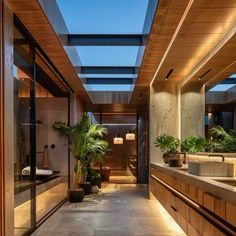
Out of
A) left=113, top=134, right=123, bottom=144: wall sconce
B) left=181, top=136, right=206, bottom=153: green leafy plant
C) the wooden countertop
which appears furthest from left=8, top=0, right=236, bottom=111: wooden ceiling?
left=113, top=134, right=123, bottom=144: wall sconce

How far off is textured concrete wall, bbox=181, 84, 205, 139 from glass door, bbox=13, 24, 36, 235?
3.13 m

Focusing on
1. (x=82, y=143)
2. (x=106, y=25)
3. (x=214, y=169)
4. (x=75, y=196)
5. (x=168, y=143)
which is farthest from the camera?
(x=82, y=143)

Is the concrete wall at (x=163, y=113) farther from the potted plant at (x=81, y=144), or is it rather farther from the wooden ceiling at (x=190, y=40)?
the potted plant at (x=81, y=144)

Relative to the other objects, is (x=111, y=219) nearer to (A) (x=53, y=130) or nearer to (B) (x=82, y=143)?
(B) (x=82, y=143)

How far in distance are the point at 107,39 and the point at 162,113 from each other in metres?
2.89

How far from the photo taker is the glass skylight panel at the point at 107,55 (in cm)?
709

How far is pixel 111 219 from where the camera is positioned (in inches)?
234

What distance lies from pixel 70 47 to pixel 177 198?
124 inches

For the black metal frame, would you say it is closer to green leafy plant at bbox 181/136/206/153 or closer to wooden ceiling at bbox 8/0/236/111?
wooden ceiling at bbox 8/0/236/111

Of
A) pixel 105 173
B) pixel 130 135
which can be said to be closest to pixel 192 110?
pixel 105 173

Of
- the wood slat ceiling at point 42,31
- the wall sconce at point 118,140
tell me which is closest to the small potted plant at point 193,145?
the wood slat ceiling at point 42,31

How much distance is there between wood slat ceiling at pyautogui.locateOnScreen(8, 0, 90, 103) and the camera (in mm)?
3600

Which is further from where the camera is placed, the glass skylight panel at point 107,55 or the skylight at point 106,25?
the glass skylight panel at point 107,55

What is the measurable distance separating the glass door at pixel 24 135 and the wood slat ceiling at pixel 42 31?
0.60 feet
